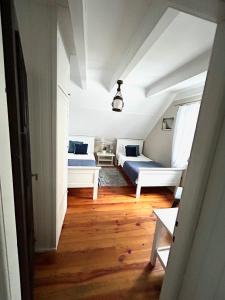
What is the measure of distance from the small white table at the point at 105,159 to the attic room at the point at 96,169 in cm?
149

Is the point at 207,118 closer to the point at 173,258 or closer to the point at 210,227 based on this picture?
the point at 210,227

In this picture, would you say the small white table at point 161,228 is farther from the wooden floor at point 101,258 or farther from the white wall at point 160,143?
the white wall at point 160,143

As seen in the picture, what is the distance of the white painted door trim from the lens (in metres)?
0.75

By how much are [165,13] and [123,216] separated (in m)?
2.53

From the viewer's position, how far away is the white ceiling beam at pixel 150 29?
1.07 metres

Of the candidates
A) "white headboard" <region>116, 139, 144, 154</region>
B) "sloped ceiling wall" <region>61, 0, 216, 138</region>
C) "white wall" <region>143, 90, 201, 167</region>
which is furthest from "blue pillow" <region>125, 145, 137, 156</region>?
"sloped ceiling wall" <region>61, 0, 216, 138</region>

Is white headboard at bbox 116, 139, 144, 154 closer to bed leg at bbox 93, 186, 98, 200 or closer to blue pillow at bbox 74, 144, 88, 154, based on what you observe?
blue pillow at bbox 74, 144, 88, 154

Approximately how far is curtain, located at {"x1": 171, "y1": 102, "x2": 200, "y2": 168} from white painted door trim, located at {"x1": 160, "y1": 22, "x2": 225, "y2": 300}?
2.59 metres

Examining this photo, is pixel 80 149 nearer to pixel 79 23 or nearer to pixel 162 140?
pixel 162 140

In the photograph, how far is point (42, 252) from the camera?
1776mm

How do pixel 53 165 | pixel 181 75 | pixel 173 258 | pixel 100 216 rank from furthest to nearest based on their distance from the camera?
pixel 100 216
pixel 181 75
pixel 53 165
pixel 173 258

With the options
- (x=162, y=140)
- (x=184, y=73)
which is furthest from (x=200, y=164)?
(x=162, y=140)

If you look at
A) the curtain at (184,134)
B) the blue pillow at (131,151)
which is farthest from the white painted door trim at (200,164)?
the blue pillow at (131,151)

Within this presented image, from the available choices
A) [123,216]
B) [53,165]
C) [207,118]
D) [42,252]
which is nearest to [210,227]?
[207,118]
